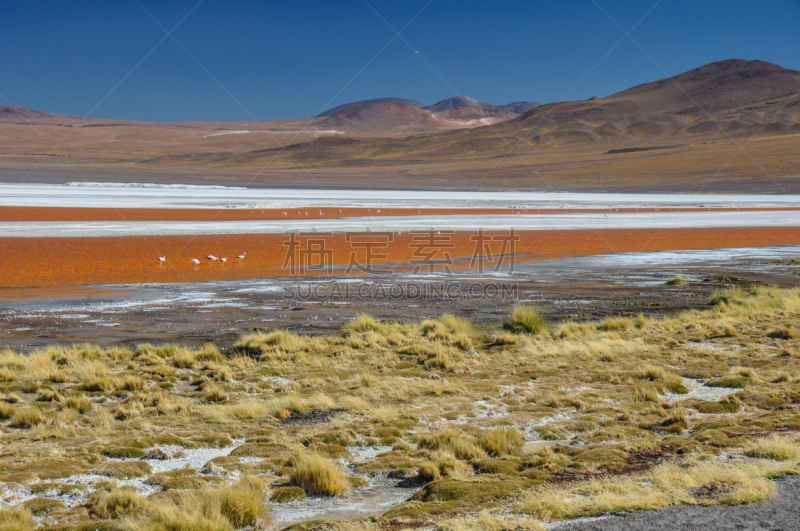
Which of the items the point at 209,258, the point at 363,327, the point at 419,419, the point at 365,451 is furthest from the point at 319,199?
the point at 365,451

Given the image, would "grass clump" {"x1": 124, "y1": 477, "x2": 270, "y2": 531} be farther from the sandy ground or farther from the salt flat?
the salt flat

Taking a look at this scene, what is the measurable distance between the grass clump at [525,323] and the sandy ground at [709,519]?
23.9 ft

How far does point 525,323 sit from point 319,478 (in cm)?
748

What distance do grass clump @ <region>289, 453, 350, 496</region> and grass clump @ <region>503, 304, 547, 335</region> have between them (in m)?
7.07

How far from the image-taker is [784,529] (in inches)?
179

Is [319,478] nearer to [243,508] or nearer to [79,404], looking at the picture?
[243,508]

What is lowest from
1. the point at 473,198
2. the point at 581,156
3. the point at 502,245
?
the point at 502,245

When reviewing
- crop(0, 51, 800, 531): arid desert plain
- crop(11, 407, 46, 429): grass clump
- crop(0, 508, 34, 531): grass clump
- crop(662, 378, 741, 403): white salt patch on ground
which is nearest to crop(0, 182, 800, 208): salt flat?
crop(0, 51, 800, 531): arid desert plain

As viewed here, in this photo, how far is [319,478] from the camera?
553 centimetres

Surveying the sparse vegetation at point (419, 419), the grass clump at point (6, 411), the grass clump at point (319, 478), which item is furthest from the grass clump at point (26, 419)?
the grass clump at point (319, 478)

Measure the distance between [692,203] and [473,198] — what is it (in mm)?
16093

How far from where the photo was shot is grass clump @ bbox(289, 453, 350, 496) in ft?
18.0

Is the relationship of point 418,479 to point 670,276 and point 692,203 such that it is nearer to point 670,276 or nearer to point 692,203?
point 670,276

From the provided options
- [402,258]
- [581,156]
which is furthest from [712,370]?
[581,156]
